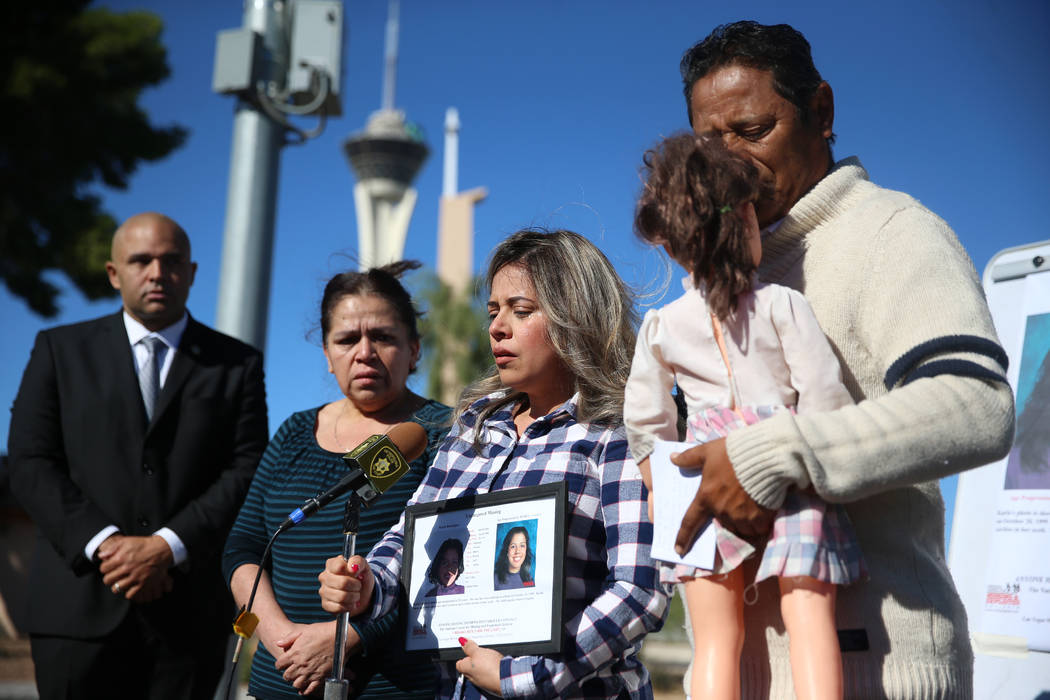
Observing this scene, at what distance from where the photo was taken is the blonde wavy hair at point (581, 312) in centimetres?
300

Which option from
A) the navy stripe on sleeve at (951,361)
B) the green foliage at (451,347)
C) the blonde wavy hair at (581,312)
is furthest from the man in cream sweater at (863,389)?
the green foliage at (451,347)

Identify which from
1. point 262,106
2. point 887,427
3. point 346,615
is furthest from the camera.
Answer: point 262,106

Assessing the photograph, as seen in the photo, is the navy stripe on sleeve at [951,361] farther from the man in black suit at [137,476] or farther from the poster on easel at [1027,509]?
the man in black suit at [137,476]

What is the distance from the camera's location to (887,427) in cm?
183

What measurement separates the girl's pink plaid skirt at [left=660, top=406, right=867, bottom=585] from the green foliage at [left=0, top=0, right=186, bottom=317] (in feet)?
47.5

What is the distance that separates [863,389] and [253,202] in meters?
4.73

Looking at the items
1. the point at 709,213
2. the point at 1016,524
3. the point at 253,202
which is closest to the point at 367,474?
the point at 709,213

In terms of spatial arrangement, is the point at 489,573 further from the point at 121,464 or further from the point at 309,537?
the point at 121,464

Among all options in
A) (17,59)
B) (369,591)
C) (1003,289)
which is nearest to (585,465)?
(369,591)

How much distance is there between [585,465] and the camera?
9.23 feet

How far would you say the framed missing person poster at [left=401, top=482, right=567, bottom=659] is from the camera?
2568 millimetres

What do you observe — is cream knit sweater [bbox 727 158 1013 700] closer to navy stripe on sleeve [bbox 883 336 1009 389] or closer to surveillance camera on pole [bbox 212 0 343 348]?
navy stripe on sleeve [bbox 883 336 1009 389]

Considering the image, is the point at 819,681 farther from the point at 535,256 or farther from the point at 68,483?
the point at 68,483

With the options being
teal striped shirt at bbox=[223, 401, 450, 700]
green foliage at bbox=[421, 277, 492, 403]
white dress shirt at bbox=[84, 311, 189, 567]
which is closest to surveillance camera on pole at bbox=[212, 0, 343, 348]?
white dress shirt at bbox=[84, 311, 189, 567]
